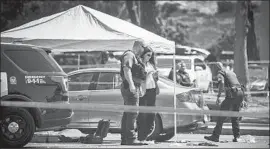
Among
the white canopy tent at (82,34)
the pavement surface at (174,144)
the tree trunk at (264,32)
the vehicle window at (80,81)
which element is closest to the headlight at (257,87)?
the tree trunk at (264,32)

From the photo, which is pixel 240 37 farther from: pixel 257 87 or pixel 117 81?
pixel 117 81

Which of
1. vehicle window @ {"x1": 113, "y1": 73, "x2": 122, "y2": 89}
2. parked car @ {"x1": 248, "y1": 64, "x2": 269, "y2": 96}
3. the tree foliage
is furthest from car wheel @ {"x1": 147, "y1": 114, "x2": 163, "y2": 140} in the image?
the tree foliage

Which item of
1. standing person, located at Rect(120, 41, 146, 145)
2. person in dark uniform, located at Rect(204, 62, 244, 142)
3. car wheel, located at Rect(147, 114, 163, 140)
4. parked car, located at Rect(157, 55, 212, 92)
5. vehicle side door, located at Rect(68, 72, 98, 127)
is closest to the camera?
standing person, located at Rect(120, 41, 146, 145)

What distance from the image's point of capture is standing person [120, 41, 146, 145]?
1037 centimetres

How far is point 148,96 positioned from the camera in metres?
11.0

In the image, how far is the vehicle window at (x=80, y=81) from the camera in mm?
12484

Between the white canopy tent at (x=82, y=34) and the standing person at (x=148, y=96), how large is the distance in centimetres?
125

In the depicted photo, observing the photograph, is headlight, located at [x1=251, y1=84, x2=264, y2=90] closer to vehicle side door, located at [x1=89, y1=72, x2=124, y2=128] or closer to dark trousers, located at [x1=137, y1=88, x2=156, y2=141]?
vehicle side door, located at [x1=89, y1=72, x2=124, y2=128]

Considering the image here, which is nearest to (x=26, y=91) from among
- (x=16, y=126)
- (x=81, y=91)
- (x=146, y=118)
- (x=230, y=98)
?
(x=16, y=126)

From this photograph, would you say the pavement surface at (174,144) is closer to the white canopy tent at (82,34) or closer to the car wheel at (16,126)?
the car wheel at (16,126)

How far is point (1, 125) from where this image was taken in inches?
388

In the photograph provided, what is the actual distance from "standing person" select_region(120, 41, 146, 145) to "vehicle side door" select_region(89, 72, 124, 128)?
4.66 ft

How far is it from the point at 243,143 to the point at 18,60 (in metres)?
4.84

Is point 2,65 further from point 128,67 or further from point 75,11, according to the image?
point 75,11
